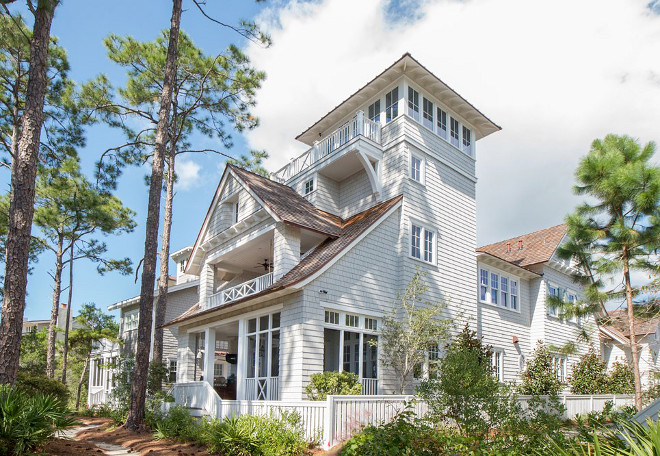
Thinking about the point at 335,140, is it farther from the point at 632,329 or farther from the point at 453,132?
the point at 632,329

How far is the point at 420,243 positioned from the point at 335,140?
5.26 meters

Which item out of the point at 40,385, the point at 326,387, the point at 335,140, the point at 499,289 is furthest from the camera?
the point at 499,289

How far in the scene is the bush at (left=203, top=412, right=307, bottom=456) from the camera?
10930 millimetres

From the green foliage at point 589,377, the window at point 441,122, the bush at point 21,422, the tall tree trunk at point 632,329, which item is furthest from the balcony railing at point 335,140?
the green foliage at point 589,377

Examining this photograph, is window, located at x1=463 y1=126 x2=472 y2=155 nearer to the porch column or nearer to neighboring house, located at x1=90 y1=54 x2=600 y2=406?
neighboring house, located at x1=90 y1=54 x2=600 y2=406

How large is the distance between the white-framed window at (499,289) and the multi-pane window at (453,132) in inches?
217

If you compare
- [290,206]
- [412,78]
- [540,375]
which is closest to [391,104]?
[412,78]

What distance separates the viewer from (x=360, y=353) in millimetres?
14984

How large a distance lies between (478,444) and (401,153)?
40.6 feet

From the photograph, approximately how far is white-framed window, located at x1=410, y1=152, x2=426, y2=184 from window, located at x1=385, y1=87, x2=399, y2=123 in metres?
1.75

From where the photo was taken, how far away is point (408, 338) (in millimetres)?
15219

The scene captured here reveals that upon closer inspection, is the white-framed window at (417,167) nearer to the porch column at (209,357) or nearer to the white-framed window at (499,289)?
the white-framed window at (499,289)

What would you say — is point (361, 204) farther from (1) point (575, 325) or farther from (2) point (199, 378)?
(1) point (575, 325)

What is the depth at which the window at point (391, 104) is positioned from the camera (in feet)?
62.9
